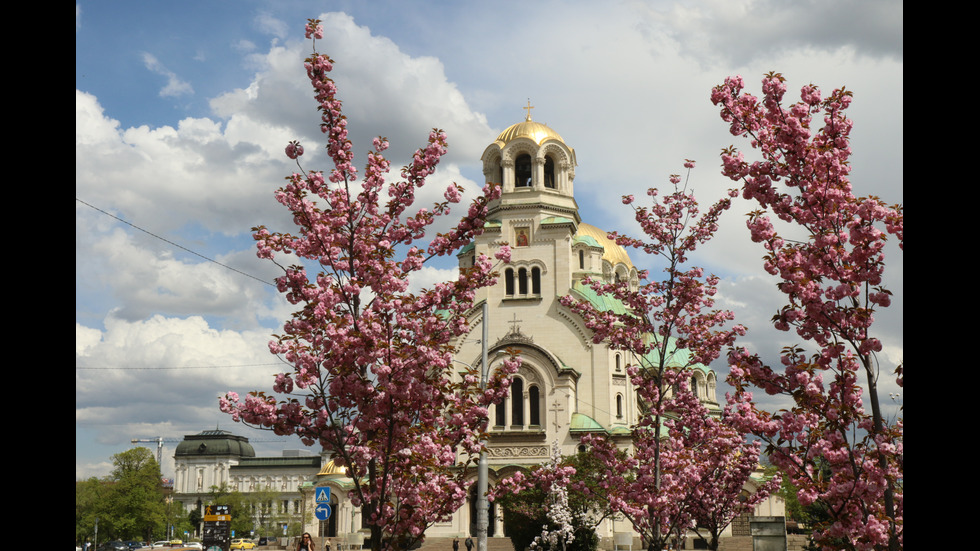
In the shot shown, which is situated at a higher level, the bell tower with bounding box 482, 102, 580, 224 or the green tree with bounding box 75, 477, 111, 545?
the bell tower with bounding box 482, 102, 580, 224

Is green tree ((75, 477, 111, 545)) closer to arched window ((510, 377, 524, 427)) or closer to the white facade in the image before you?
the white facade

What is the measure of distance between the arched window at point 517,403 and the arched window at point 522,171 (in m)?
13.5

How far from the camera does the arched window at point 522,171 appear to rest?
5581 cm

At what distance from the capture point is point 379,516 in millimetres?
12094

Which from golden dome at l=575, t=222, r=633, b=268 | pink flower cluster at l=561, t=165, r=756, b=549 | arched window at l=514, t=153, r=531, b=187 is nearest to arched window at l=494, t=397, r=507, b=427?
arched window at l=514, t=153, r=531, b=187

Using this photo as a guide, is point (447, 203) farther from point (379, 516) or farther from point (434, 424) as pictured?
point (379, 516)

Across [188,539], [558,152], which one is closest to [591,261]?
[558,152]

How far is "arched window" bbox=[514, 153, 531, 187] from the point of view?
2197 inches

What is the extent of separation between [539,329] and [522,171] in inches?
443

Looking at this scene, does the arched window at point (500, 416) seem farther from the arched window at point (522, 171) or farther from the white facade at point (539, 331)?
the arched window at point (522, 171)

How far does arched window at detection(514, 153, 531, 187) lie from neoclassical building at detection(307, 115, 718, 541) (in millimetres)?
67

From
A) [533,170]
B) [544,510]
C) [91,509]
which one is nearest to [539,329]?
[533,170]

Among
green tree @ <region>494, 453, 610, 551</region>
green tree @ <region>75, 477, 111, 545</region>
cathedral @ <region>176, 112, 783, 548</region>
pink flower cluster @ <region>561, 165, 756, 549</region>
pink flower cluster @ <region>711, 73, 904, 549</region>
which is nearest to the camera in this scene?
pink flower cluster @ <region>711, 73, 904, 549</region>

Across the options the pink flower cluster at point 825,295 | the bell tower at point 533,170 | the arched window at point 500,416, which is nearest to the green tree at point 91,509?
the arched window at point 500,416
